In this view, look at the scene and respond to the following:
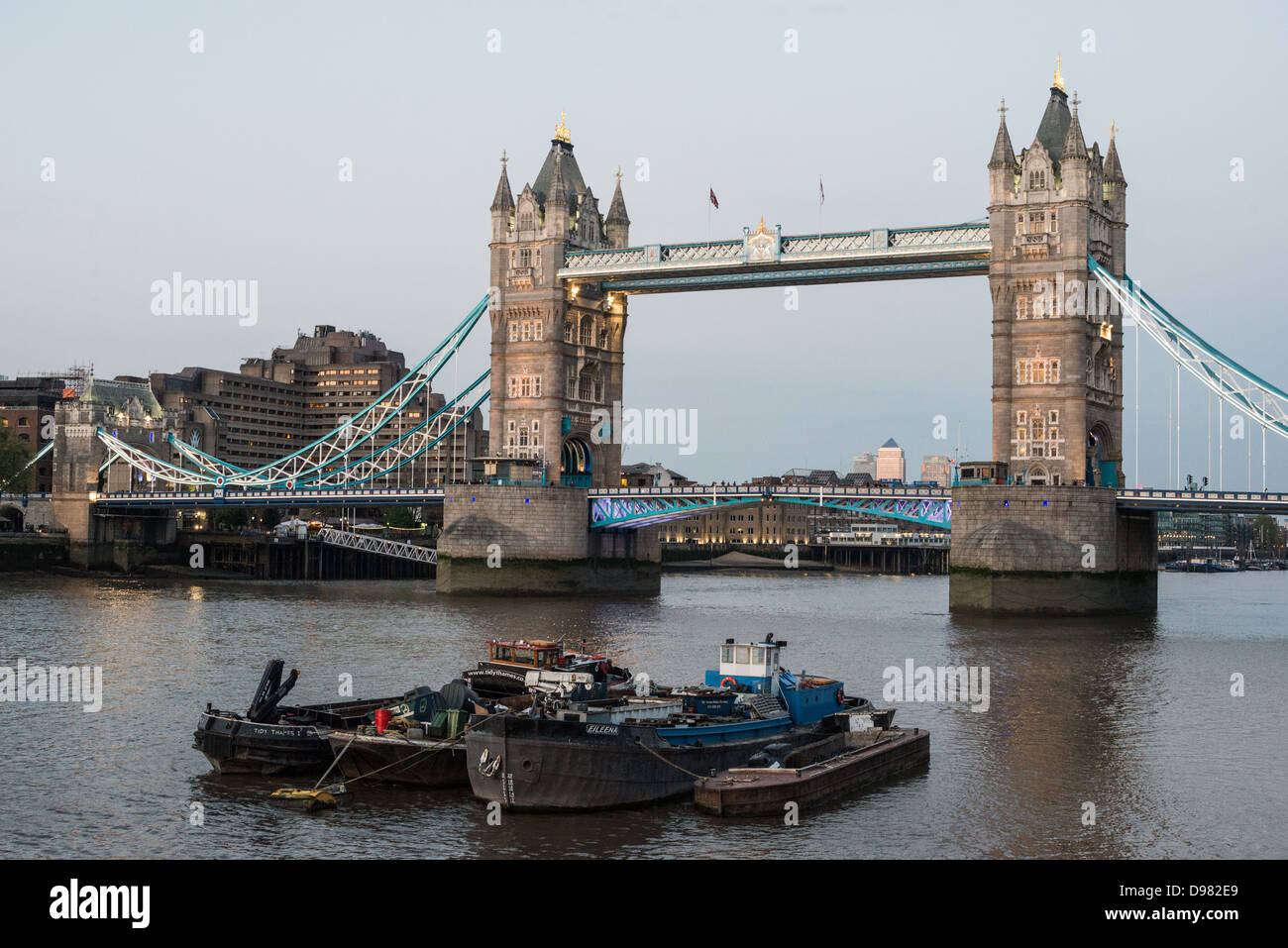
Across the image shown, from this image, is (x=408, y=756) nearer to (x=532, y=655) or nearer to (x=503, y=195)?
(x=532, y=655)

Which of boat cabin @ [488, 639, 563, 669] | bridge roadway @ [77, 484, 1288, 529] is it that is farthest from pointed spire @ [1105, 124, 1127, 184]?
boat cabin @ [488, 639, 563, 669]

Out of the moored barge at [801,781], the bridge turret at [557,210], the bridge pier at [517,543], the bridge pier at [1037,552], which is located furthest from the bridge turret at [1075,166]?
the moored barge at [801,781]

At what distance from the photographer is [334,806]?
1040 inches

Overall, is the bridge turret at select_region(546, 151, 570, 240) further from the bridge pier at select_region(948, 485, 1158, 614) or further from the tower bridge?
the bridge pier at select_region(948, 485, 1158, 614)

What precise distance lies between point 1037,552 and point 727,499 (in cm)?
2038

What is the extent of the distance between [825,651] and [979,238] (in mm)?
30905

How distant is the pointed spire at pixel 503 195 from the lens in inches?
3541

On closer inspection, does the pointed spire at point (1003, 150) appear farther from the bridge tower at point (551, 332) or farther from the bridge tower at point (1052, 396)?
the bridge tower at point (551, 332)

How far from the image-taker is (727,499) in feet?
272

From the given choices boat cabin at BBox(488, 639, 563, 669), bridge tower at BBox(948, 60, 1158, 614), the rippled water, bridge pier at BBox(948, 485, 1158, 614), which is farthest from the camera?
bridge tower at BBox(948, 60, 1158, 614)

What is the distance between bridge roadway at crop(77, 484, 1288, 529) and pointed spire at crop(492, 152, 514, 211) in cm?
1851

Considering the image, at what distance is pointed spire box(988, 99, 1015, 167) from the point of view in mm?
74375

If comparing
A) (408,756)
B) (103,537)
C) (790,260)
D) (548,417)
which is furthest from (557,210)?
(408,756)
